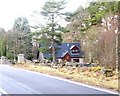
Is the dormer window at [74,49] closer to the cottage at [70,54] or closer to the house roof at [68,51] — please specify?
the cottage at [70,54]

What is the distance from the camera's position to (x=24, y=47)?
26.1 feet

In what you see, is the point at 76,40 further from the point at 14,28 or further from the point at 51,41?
the point at 14,28

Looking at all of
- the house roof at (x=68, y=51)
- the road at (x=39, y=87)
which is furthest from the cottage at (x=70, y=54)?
the road at (x=39, y=87)

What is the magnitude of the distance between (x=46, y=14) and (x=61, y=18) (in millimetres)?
740

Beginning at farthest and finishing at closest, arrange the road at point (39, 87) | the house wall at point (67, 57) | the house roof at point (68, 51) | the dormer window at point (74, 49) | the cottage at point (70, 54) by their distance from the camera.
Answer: the house wall at point (67, 57)
the dormer window at point (74, 49)
the cottage at point (70, 54)
the house roof at point (68, 51)
the road at point (39, 87)

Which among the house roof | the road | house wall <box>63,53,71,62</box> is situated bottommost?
the road

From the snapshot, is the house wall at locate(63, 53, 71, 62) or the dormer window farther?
the house wall at locate(63, 53, 71, 62)

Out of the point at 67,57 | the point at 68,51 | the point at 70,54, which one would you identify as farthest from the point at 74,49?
the point at 67,57

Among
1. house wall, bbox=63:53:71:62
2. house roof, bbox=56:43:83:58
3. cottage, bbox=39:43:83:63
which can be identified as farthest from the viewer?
house wall, bbox=63:53:71:62

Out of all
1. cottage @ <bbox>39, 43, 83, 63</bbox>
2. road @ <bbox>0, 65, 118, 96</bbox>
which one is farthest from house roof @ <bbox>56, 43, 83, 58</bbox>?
road @ <bbox>0, 65, 118, 96</bbox>

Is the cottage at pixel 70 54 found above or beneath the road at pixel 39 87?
above

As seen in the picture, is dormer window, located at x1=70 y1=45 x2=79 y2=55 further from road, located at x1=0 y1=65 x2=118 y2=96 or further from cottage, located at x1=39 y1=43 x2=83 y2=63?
road, located at x1=0 y1=65 x2=118 y2=96

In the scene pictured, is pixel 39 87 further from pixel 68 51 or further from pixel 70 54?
pixel 70 54

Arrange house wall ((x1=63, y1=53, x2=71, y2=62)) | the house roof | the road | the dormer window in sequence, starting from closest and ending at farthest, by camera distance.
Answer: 1. the road
2. the house roof
3. the dormer window
4. house wall ((x1=63, y1=53, x2=71, y2=62))
